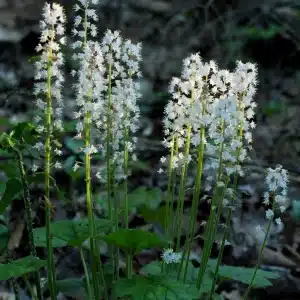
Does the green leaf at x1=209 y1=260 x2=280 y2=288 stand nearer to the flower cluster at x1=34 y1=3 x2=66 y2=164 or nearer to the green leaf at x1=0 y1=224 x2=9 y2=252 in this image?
the green leaf at x1=0 y1=224 x2=9 y2=252

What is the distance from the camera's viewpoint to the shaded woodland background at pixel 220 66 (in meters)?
4.70

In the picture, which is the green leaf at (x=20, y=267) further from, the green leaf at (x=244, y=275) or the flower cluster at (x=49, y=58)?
the green leaf at (x=244, y=275)

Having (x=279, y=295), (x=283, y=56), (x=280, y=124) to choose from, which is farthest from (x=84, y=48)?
(x=283, y=56)

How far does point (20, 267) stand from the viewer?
2.42 metres

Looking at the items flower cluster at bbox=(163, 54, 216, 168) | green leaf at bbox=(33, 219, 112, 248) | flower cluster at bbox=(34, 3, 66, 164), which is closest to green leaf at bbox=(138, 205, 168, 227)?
green leaf at bbox=(33, 219, 112, 248)

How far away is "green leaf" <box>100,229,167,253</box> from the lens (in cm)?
246

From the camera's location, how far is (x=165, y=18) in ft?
40.2

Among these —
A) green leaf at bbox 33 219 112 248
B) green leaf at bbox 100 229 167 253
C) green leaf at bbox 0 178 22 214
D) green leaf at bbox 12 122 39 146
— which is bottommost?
green leaf at bbox 33 219 112 248

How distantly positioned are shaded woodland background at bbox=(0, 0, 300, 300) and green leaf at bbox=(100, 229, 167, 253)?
5.61 feet

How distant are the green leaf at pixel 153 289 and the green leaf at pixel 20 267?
42 centimetres

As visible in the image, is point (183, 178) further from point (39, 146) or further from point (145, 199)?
point (145, 199)

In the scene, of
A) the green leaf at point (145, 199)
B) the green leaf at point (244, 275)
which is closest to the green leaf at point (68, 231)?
the green leaf at point (244, 275)

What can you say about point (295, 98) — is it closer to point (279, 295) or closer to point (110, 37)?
point (279, 295)

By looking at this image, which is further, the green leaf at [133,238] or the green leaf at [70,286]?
the green leaf at [70,286]
